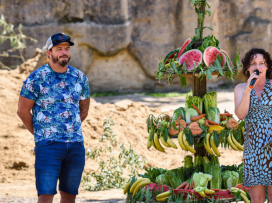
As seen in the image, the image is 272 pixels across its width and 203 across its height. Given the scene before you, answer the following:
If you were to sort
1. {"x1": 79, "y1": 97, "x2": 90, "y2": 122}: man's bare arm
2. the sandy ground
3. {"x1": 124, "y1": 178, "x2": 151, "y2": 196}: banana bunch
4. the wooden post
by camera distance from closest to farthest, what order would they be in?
{"x1": 79, "y1": 97, "x2": 90, "y2": 122}: man's bare arm, {"x1": 124, "y1": 178, "x2": 151, "y2": 196}: banana bunch, the wooden post, the sandy ground

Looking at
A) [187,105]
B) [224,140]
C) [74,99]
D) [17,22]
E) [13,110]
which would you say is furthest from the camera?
[17,22]

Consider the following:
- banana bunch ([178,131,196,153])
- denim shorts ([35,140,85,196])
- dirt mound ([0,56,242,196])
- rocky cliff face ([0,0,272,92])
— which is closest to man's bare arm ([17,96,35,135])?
denim shorts ([35,140,85,196])

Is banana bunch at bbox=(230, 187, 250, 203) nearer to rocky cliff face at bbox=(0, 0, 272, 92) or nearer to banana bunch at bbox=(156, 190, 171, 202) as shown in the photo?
banana bunch at bbox=(156, 190, 171, 202)

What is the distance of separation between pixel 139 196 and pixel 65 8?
1138cm

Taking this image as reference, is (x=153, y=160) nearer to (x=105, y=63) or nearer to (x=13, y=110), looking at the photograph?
(x=13, y=110)

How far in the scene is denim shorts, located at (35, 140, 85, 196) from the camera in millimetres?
3555

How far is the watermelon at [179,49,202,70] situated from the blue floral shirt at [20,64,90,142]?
1.34 meters

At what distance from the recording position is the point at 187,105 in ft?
15.4

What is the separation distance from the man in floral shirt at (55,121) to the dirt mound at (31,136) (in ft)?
9.78

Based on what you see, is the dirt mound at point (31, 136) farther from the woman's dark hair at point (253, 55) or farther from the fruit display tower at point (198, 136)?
the woman's dark hair at point (253, 55)

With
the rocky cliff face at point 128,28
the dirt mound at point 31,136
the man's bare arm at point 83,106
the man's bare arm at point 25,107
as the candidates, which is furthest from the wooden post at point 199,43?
the rocky cliff face at point 128,28

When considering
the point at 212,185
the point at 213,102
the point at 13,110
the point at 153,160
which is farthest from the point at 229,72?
the point at 13,110

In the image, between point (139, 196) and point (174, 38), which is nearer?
point (139, 196)

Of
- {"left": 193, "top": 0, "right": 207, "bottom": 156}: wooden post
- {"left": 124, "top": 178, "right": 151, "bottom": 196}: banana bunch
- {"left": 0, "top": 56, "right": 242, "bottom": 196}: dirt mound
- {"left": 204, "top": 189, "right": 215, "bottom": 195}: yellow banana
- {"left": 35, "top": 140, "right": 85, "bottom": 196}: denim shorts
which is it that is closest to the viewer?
{"left": 35, "top": 140, "right": 85, "bottom": 196}: denim shorts
